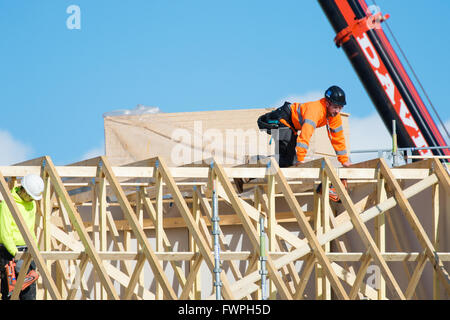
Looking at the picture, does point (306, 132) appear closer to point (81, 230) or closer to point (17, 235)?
point (81, 230)

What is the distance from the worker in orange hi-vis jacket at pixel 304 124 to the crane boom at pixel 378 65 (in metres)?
3.25

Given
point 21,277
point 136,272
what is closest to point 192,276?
point 136,272

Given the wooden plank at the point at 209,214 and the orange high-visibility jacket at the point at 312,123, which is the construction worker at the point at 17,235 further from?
the orange high-visibility jacket at the point at 312,123

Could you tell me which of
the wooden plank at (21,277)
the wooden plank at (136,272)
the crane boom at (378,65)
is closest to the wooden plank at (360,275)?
the wooden plank at (136,272)

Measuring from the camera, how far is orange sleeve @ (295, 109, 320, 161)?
12.3 m

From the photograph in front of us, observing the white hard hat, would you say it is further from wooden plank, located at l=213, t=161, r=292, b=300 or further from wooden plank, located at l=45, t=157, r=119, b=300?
wooden plank, located at l=213, t=161, r=292, b=300

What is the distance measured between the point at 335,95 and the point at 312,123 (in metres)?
0.56

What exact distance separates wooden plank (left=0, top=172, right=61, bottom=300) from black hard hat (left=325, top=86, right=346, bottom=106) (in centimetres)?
493

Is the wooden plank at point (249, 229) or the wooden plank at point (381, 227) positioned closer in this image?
the wooden plank at point (249, 229)

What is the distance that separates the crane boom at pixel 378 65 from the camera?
619 inches

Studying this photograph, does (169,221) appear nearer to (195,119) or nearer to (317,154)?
(195,119)

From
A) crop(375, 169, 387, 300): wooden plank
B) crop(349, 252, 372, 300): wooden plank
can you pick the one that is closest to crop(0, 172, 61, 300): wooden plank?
crop(349, 252, 372, 300): wooden plank
